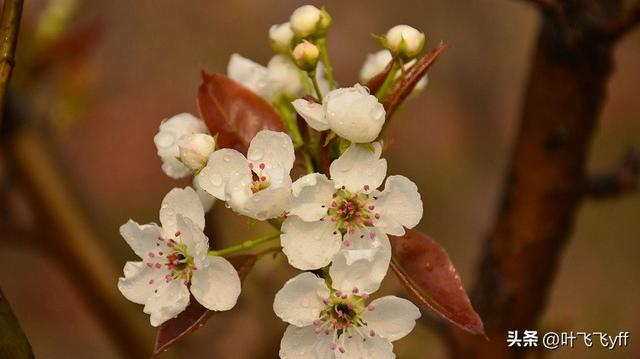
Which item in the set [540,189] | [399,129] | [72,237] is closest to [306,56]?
[540,189]

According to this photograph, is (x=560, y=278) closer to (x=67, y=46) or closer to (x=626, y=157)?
(x=626, y=157)

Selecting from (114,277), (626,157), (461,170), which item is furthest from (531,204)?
(461,170)

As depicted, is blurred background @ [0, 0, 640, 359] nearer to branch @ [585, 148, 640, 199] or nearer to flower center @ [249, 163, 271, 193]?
branch @ [585, 148, 640, 199]

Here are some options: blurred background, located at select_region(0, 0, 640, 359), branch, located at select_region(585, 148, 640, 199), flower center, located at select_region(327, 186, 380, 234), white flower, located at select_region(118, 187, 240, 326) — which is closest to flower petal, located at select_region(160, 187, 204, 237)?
white flower, located at select_region(118, 187, 240, 326)

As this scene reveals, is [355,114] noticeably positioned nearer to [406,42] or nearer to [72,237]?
[406,42]

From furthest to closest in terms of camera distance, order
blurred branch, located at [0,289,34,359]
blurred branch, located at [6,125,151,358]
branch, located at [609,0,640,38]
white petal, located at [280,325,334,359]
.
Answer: blurred branch, located at [6,125,151,358]
branch, located at [609,0,640,38]
white petal, located at [280,325,334,359]
blurred branch, located at [0,289,34,359]

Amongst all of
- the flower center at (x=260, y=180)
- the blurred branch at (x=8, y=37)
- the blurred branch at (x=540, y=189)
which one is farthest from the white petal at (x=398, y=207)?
the blurred branch at (x=540, y=189)

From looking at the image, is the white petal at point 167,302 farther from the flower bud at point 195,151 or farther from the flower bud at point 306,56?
the flower bud at point 306,56

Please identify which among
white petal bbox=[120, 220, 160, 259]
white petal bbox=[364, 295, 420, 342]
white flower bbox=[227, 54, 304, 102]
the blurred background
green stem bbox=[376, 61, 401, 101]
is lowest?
the blurred background
